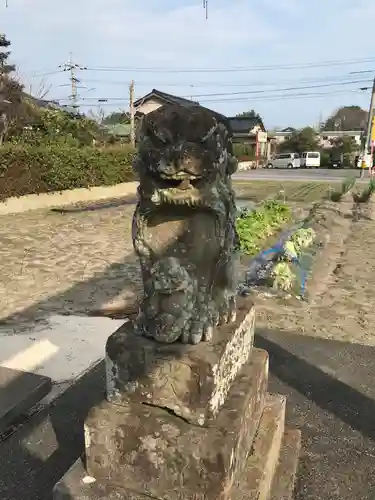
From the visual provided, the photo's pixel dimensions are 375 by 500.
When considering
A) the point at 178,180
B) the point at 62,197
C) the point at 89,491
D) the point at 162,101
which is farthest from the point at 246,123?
the point at 89,491

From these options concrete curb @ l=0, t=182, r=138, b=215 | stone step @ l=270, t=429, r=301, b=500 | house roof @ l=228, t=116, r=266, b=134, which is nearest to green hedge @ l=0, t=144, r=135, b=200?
concrete curb @ l=0, t=182, r=138, b=215

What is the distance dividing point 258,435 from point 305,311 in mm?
3196

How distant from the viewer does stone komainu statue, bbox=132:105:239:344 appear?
1.76 meters

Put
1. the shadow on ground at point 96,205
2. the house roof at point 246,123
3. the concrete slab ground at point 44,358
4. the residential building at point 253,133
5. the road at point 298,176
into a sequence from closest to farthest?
the concrete slab ground at point 44,358
the shadow on ground at point 96,205
the road at point 298,176
the residential building at point 253,133
the house roof at point 246,123

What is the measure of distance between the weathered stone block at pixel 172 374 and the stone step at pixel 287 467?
66 centimetres

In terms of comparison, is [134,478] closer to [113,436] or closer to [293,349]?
[113,436]

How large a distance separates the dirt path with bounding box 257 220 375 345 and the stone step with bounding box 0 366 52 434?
2.38 meters

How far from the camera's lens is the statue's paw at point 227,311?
6.84 ft

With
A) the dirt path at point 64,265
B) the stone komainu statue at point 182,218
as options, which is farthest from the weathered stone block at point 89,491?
the dirt path at point 64,265

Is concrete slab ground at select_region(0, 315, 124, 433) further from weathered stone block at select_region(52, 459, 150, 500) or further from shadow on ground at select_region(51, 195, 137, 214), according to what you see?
shadow on ground at select_region(51, 195, 137, 214)

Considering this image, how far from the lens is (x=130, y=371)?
188 cm

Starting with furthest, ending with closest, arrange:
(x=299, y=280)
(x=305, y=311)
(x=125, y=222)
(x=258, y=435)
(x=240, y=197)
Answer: (x=240, y=197) → (x=125, y=222) → (x=299, y=280) → (x=305, y=311) → (x=258, y=435)

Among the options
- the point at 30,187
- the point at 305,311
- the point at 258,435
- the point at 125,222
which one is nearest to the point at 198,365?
the point at 258,435

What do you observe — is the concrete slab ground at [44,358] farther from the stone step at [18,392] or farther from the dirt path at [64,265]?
the dirt path at [64,265]
